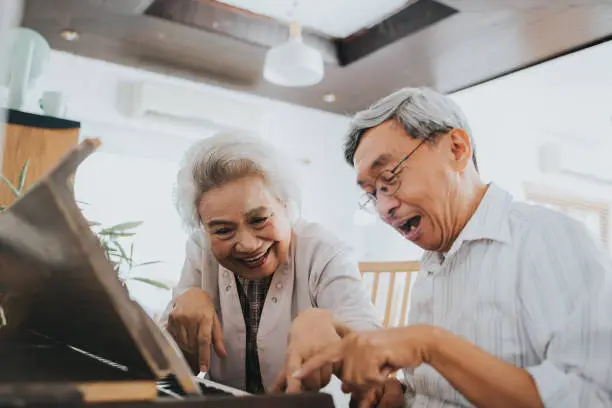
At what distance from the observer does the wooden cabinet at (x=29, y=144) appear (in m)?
2.20

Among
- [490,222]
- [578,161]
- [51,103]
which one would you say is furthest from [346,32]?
[490,222]

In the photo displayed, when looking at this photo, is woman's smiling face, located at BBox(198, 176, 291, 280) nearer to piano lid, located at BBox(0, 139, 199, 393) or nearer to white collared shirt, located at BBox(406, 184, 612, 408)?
white collared shirt, located at BBox(406, 184, 612, 408)

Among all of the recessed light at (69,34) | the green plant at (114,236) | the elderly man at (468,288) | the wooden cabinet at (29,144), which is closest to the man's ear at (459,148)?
the elderly man at (468,288)

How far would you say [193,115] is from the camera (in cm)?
469

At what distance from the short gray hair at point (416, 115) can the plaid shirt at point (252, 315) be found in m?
0.56

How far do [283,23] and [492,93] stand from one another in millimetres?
2058

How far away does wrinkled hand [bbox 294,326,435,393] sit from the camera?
799mm

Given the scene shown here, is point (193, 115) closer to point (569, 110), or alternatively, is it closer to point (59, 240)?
point (569, 110)

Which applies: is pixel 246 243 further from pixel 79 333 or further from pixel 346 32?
pixel 346 32

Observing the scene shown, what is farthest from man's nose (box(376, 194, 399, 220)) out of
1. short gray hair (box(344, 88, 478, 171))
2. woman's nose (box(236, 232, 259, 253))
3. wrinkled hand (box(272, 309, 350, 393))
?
woman's nose (box(236, 232, 259, 253))

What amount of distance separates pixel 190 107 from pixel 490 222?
13.0ft

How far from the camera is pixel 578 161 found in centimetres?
548

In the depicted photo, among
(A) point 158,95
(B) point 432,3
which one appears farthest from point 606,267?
(A) point 158,95

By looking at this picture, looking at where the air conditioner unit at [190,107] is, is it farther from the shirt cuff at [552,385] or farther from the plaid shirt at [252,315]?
the shirt cuff at [552,385]
